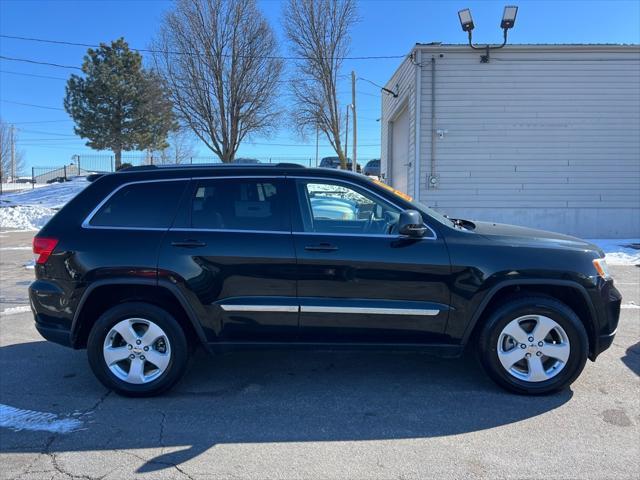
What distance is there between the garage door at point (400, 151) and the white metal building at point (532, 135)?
2.26 meters

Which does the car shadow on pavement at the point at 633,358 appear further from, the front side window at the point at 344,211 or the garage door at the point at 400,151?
the garage door at the point at 400,151

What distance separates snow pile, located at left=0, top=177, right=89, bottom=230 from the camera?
19.2 meters

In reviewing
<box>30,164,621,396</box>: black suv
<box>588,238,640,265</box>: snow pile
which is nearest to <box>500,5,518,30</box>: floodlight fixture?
<box>588,238,640,265</box>: snow pile

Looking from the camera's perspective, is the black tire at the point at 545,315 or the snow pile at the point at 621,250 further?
the snow pile at the point at 621,250

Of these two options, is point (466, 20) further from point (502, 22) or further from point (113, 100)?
point (113, 100)

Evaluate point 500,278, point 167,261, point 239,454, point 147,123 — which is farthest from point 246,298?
point 147,123

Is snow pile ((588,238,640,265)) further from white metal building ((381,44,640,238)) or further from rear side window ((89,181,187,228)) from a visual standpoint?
rear side window ((89,181,187,228))

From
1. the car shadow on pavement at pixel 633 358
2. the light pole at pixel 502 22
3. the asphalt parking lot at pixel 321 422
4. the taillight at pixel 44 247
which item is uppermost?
the light pole at pixel 502 22

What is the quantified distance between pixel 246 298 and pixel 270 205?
2.46 feet

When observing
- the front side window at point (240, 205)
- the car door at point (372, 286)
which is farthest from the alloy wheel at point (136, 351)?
the car door at point (372, 286)

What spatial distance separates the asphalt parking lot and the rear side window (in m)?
1.39

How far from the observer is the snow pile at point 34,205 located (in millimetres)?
19159

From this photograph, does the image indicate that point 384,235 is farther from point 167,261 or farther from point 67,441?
point 67,441

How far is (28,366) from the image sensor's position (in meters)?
4.53
